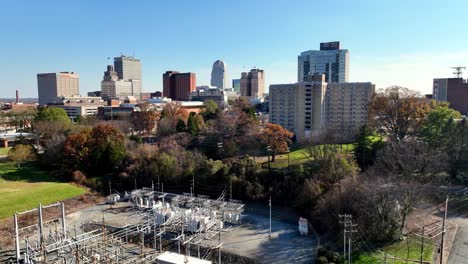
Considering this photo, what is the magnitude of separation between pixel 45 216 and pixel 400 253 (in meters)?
23.0

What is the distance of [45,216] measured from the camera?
2430 centimetres

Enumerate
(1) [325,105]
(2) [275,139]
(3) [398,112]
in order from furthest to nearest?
(1) [325,105]
(3) [398,112]
(2) [275,139]

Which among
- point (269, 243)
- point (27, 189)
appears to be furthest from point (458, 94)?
point (27, 189)

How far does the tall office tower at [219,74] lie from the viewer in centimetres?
17625

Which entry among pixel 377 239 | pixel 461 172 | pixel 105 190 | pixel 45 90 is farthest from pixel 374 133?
pixel 45 90

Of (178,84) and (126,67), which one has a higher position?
(126,67)

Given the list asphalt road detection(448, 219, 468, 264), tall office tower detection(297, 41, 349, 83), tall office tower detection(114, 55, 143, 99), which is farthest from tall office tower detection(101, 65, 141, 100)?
asphalt road detection(448, 219, 468, 264)

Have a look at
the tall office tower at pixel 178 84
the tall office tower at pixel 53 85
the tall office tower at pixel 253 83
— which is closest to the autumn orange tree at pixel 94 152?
the tall office tower at pixel 178 84

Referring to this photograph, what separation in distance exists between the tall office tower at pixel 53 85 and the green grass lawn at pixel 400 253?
14284 cm

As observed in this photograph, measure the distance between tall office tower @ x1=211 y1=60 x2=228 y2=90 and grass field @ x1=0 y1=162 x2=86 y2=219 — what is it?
146 meters

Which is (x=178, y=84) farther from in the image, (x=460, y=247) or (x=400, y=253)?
(x=460, y=247)

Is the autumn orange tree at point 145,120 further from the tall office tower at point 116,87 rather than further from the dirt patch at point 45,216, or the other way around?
the tall office tower at point 116,87

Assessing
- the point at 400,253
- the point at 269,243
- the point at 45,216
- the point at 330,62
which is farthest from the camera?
the point at 330,62

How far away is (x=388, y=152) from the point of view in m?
22.8
